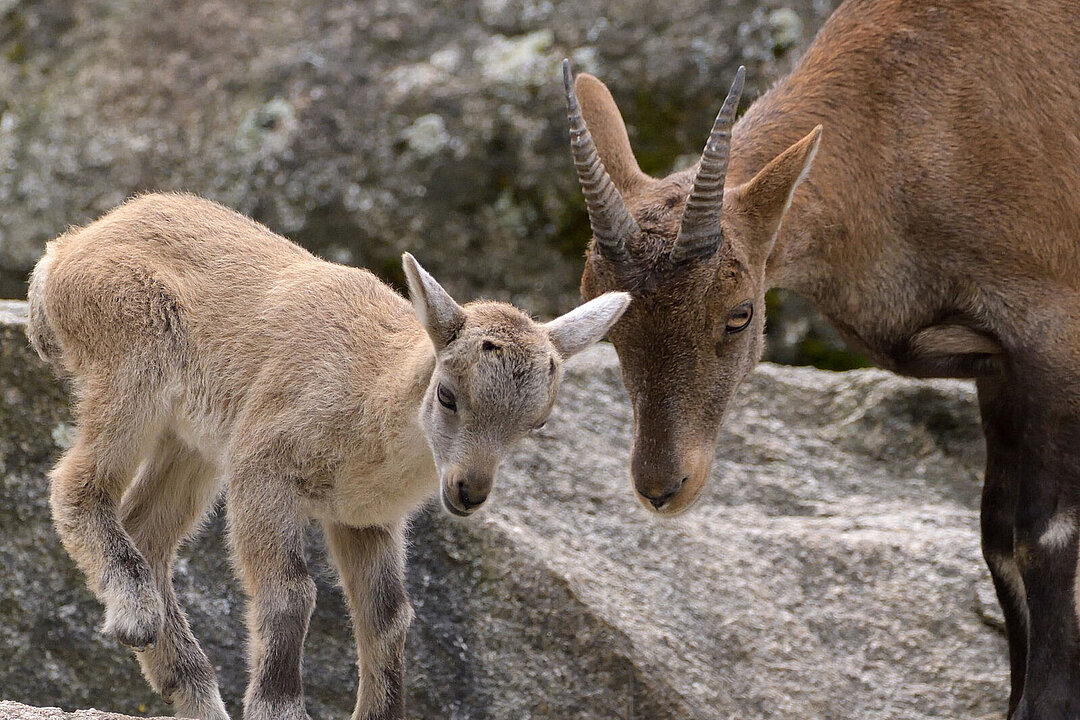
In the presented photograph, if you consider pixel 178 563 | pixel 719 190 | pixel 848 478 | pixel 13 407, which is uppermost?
pixel 719 190

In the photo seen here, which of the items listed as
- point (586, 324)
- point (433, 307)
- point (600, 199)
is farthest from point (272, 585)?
point (600, 199)

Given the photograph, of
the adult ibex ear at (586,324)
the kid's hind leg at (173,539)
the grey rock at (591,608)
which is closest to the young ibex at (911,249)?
the adult ibex ear at (586,324)

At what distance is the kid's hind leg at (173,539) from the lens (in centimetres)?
634

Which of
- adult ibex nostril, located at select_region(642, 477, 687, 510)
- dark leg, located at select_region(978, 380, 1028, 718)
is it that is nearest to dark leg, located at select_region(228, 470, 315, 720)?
adult ibex nostril, located at select_region(642, 477, 687, 510)

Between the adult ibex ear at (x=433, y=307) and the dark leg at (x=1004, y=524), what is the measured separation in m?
2.98

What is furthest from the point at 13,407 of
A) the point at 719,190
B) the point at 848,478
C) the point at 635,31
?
the point at 635,31

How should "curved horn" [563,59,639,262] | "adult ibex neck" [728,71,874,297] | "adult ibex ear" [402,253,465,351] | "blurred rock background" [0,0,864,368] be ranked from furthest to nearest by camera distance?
1. "blurred rock background" [0,0,864,368]
2. "adult ibex neck" [728,71,874,297]
3. "curved horn" [563,59,639,262]
4. "adult ibex ear" [402,253,465,351]

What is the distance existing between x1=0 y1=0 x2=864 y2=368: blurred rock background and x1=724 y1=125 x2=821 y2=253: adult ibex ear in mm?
4564

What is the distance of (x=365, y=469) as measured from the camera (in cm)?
607

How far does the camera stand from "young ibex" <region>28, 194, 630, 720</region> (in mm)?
5746

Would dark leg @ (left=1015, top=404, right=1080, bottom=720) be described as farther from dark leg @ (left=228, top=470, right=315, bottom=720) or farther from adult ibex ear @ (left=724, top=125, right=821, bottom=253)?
dark leg @ (left=228, top=470, right=315, bottom=720)

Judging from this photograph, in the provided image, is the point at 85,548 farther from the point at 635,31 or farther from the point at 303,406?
the point at 635,31

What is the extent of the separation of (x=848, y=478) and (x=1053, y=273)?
2498mm

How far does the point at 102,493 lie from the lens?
6371 millimetres
